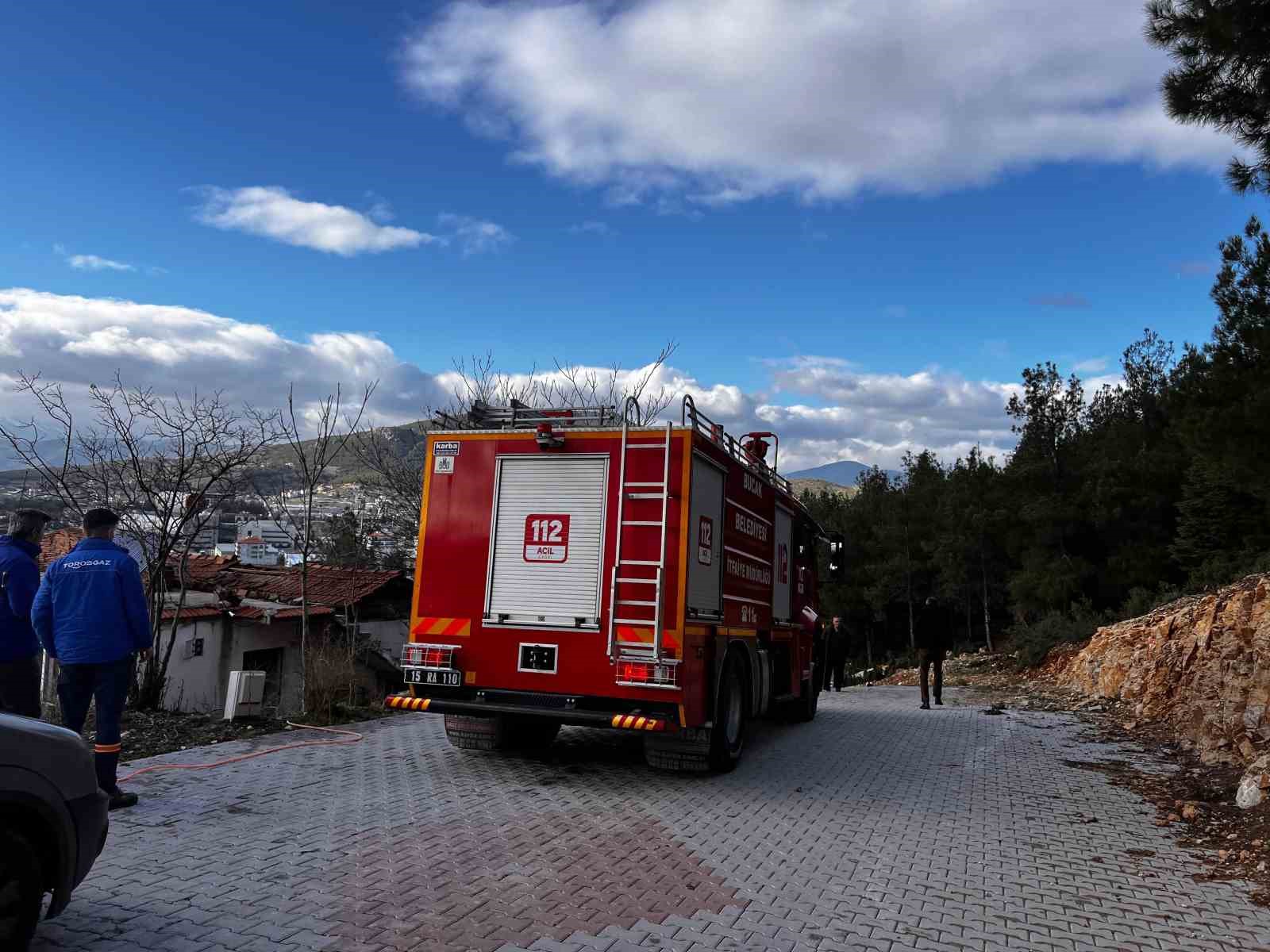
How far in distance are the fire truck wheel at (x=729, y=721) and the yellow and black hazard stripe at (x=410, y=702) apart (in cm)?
258

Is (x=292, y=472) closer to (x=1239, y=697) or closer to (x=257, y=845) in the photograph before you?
(x=257, y=845)

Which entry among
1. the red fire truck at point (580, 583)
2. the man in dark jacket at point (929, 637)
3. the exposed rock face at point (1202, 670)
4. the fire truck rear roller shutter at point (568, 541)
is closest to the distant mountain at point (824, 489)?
the exposed rock face at point (1202, 670)

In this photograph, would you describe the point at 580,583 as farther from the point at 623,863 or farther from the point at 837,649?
the point at 837,649

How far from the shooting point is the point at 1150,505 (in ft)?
101

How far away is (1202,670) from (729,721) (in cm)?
697

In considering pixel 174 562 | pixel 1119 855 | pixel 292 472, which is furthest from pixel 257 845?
pixel 174 562

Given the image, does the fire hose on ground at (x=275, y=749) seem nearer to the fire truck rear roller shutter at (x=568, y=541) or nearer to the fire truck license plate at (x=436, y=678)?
the fire truck license plate at (x=436, y=678)

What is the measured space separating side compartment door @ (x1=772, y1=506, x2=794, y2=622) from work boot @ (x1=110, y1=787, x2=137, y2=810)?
6717 mm

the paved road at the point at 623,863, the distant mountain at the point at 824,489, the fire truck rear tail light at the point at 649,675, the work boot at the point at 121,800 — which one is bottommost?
the paved road at the point at 623,863

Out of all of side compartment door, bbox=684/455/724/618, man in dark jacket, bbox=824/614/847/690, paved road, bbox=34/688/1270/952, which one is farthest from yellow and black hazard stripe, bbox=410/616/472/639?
man in dark jacket, bbox=824/614/847/690

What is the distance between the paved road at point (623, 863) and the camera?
13.9 feet

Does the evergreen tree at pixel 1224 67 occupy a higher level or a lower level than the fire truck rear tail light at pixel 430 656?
higher

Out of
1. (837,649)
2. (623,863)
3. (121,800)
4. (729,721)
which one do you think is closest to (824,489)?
(837,649)

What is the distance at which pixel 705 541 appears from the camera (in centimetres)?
795
